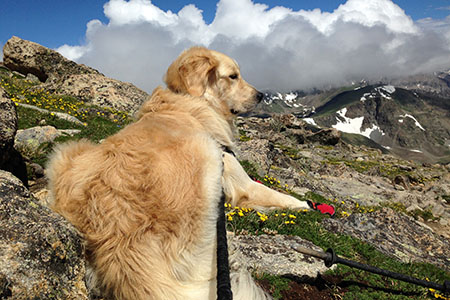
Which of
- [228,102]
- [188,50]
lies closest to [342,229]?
[228,102]

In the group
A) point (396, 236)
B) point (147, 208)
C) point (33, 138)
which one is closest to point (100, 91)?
point (33, 138)

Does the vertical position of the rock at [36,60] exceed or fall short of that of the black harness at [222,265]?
it exceeds it

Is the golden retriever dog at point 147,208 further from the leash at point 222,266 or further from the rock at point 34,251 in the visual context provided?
the rock at point 34,251

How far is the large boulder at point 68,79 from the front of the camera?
20.2m

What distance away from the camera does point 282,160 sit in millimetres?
18281

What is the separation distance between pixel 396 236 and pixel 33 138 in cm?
1119

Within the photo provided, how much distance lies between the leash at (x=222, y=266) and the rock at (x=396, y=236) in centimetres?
469

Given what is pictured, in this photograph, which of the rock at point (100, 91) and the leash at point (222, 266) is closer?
the leash at point (222, 266)

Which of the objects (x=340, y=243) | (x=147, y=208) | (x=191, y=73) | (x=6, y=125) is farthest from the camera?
(x=340, y=243)

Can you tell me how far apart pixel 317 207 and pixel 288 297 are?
4.24 meters

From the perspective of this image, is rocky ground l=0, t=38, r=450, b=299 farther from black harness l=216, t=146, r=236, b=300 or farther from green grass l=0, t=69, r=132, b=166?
black harness l=216, t=146, r=236, b=300

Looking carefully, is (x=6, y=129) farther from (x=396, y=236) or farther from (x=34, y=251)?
A: (x=396, y=236)

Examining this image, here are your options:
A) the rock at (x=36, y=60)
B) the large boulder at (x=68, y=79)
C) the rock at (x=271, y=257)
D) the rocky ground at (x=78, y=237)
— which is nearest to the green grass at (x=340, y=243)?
the rocky ground at (x=78, y=237)

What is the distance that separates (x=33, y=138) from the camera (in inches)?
355
